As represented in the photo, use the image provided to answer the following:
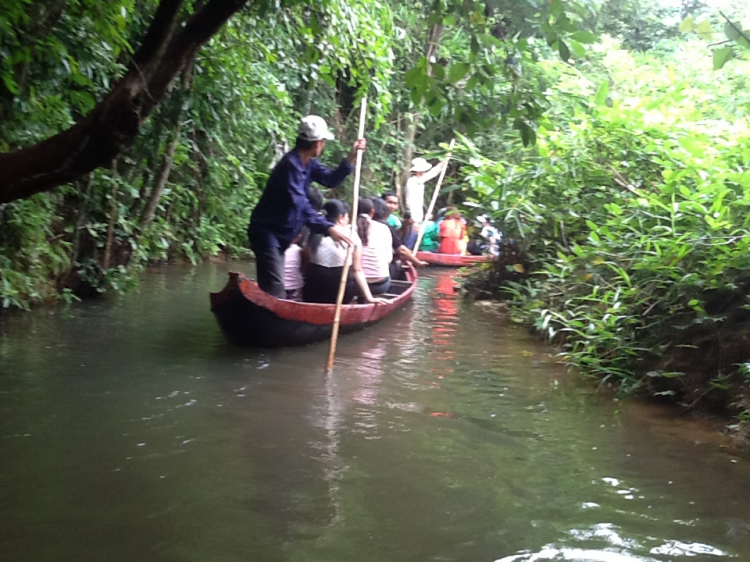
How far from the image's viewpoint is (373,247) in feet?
23.4

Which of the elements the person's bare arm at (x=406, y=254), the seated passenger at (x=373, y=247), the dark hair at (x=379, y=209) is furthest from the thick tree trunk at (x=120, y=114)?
the person's bare arm at (x=406, y=254)

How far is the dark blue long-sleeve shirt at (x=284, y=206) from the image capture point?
568 centimetres

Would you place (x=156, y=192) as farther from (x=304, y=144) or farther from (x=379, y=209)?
(x=304, y=144)

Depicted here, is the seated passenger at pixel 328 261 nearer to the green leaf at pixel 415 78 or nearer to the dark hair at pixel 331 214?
the dark hair at pixel 331 214

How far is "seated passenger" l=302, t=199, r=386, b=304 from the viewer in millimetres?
6398

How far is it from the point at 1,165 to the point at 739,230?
4.13m

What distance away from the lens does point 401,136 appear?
15.5 m

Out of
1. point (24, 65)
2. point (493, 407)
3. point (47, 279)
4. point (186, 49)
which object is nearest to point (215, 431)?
point (493, 407)

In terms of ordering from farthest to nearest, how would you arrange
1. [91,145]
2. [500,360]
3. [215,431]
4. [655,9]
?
[655,9]
[500,360]
[215,431]
[91,145]

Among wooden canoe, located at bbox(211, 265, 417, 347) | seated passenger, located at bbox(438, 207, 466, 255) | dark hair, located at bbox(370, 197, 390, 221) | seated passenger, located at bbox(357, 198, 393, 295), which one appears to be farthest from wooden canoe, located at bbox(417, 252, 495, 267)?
wooden canoe, located at bbox(211, 265, 417, 347)

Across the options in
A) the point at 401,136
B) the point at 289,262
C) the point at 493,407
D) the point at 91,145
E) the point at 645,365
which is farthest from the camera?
the point at 401,136

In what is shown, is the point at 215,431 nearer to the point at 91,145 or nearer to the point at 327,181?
the point at 91,145

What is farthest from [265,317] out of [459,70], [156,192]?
[156,192]

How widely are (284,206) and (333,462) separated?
2.70m
